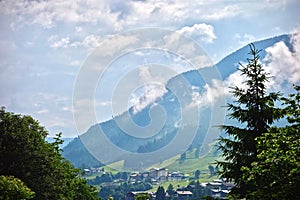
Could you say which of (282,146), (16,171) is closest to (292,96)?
(282,146)

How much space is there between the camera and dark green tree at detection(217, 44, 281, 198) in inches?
936

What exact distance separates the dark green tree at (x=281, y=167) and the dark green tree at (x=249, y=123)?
474cm

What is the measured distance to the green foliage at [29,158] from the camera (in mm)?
39250

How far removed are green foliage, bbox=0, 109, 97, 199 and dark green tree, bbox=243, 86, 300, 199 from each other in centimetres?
2659

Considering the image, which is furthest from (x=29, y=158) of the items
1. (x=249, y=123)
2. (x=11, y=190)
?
(x=249, y=123)

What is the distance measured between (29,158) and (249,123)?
23.7m

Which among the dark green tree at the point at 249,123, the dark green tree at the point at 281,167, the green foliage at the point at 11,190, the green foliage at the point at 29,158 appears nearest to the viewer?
the dark green tree at the point at 281,167

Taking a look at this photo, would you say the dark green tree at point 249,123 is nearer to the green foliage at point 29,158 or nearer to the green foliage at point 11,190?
the green foliage at point 11,190

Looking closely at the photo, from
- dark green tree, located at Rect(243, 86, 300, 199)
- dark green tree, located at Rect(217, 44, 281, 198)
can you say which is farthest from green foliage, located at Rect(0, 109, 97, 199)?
dark green tree, located at Rect(243, 86, 300, 199)

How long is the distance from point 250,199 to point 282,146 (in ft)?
8.67

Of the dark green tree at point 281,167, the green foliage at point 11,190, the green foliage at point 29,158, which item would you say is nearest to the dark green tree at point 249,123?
the dark green tree at point 281,167

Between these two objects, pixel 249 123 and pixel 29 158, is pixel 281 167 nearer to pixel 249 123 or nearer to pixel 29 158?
pixel 249 123

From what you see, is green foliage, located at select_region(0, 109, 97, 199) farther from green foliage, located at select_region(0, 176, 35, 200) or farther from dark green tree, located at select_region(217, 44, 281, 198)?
dark green tree, located at select_region(217, 44, 281, 198)

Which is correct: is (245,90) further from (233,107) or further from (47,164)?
(47,164)
